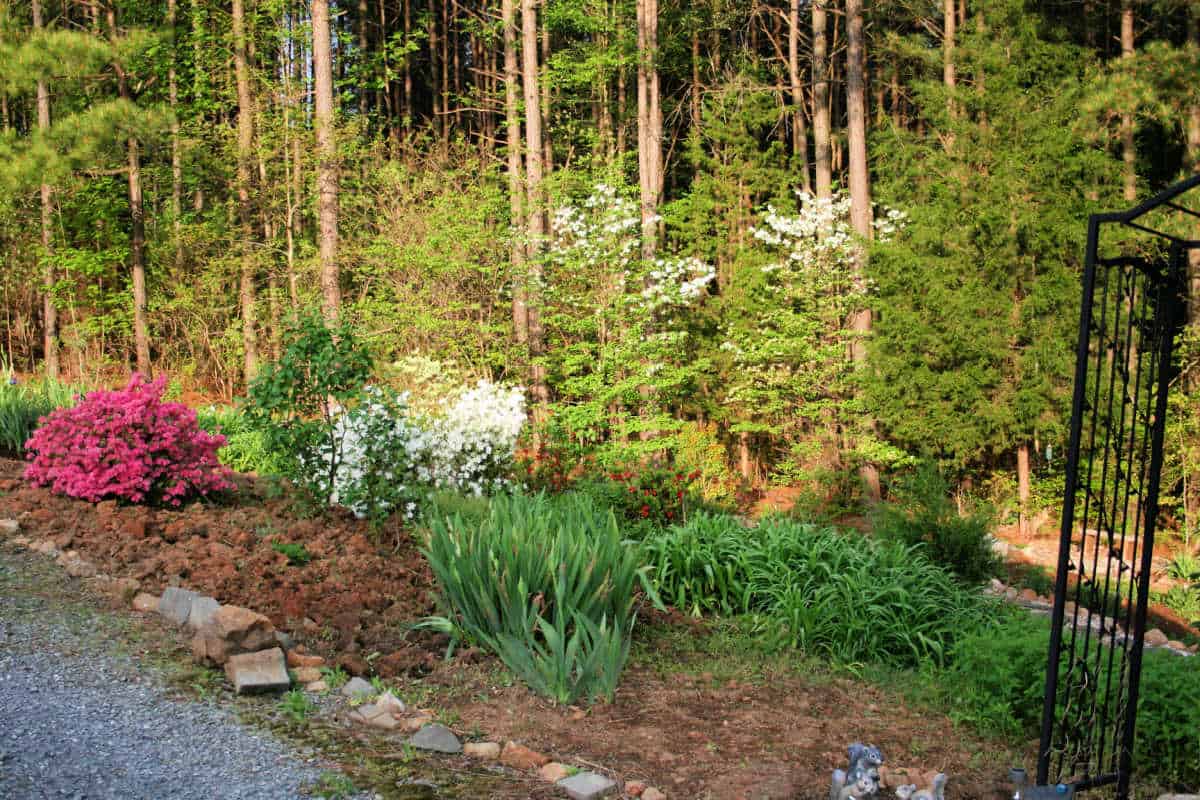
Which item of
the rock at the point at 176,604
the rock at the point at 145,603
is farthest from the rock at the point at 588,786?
the rock at the point at 145,603

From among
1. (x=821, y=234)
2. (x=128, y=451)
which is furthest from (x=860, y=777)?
(x=821, y=234)

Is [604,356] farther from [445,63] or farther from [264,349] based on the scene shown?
[445,63]

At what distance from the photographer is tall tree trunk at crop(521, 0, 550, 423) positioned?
11.0 metres

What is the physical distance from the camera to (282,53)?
17297 mm

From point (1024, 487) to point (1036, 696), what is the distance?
680 centimetres

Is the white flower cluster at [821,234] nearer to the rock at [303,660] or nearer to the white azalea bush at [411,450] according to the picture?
the white azalea bush at [411,450]

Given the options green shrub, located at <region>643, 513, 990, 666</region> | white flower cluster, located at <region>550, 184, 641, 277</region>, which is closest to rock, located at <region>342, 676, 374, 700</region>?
green shrub, located at <region>643, 513, 990, 666</region>

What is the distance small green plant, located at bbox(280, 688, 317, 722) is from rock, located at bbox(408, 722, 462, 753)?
0.46 meters

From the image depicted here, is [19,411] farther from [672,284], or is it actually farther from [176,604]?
[672,284]

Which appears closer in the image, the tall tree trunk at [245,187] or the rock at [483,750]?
the rock at [483,750]

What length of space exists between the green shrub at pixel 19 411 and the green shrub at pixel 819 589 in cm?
539

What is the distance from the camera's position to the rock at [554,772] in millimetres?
3297

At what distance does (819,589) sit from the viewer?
5.29 meters

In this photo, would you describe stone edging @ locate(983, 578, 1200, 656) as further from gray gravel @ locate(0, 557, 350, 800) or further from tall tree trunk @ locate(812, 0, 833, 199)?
tall tree trunk @ locate(812, 0, 833, 199)
